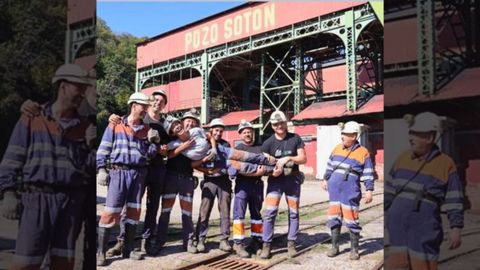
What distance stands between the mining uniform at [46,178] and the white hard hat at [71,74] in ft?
0.33

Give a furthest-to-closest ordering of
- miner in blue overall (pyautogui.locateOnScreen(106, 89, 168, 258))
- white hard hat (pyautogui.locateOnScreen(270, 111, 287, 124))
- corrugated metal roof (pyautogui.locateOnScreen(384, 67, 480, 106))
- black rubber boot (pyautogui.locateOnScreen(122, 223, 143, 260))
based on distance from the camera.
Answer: white hard hat (pyautogui.locateOnScreen(270, 111, 287, 124)) → miner in blue overall (pyautogui.locateOnScreen(106, 89, 168, 258)) → black rubber boot (pyautogui.locateOnScreen(122, 223, 143, 260)) → corrugated metal roof (pyautogui.locateOnScreen(384, 67, 480, 106))

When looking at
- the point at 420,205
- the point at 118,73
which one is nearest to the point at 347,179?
the point at 118,73

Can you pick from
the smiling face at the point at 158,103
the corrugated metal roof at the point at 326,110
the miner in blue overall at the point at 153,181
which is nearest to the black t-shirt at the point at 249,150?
the corrugated metal roof at the point at 326,110

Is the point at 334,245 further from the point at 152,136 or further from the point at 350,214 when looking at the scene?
the point at 152,136

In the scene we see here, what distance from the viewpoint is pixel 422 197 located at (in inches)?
46.6

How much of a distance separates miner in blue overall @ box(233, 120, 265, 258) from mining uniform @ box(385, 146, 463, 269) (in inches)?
100

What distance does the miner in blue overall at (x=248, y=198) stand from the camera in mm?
3777

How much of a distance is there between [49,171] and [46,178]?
24 mm

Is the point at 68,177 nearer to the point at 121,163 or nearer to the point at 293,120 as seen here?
the point at 121,163

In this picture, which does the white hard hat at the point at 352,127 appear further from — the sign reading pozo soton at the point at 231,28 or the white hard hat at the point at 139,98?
the white hard hat at the point at 139,98

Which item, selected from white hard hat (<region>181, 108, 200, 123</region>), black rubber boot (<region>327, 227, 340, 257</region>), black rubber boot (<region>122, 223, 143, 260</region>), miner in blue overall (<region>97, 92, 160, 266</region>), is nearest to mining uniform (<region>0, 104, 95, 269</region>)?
miner in blue overall (<region>97, 92, 160, 266</region>)

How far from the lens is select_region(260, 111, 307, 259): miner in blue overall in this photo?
3721mm

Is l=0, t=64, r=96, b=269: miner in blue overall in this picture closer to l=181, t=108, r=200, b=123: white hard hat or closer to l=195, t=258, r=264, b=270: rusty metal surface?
l=195, t=258, r=264, b=270: rusty metal surface

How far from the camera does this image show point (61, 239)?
1352mm
